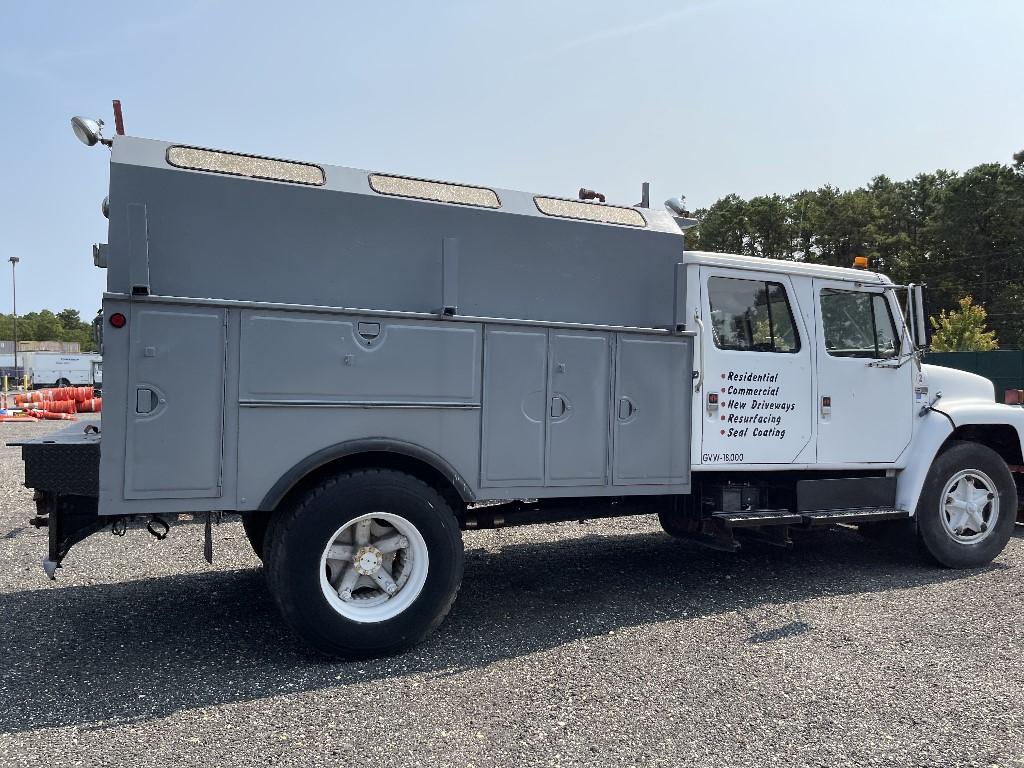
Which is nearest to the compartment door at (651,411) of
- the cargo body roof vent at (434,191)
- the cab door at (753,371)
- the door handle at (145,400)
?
the cab door at (753,371)

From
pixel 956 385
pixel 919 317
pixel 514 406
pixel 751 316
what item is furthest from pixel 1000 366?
pixel 514 406

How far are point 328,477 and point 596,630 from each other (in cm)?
194

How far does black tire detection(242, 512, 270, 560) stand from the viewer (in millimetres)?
4656

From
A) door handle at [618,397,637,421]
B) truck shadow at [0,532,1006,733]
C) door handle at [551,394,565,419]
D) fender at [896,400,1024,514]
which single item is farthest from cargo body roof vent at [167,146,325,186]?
fender at [896,400,1024,514]

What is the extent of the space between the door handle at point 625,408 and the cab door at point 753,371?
2.09 ft

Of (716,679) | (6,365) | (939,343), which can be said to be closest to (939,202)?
(939,343)

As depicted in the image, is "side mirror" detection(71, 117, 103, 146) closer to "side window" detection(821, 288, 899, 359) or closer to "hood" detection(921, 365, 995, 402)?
"side window" detection(821, 288, 899, 359)

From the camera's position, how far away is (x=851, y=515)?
5.75 metres

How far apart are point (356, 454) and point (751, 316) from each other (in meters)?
3.15

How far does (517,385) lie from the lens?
184 inches

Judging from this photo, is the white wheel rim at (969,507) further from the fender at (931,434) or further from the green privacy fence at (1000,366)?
the green privacy fence at (1000,366)

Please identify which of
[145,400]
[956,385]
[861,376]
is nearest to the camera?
[145,400]

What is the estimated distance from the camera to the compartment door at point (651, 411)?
16.4 feet

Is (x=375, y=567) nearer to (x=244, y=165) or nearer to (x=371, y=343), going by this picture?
(x=371, y=343)
